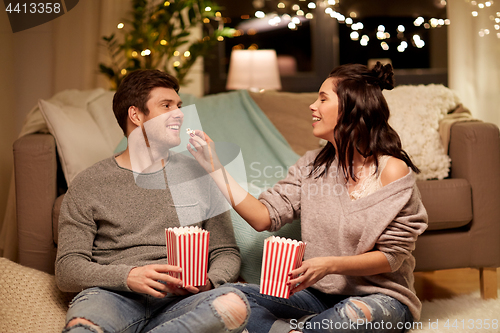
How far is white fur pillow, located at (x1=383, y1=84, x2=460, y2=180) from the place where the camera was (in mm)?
1734

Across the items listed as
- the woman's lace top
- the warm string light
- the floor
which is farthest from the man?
the warm string light

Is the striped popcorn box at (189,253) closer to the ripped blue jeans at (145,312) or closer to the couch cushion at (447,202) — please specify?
the ripped blue jeans at (145,312)

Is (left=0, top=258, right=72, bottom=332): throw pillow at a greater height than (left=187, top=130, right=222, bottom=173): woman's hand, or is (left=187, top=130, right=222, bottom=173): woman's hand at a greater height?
(left=187, top=130, right=222, bottom=173): woman's hand

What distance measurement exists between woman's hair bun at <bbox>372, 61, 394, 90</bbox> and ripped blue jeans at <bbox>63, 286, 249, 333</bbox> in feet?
2.25

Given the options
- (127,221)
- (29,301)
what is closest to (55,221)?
(29,301)

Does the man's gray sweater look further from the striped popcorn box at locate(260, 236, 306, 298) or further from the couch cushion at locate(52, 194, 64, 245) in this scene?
the couch cushion at locate(52, 194, 64, 245)

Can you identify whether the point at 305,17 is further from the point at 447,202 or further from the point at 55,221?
the point at 55,221

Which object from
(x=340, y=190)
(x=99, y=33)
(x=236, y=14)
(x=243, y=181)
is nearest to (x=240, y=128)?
(x=243, y=181)

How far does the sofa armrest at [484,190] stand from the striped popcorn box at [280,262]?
99cm

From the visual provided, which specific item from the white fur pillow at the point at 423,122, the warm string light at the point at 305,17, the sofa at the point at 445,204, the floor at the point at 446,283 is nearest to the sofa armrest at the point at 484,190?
the sofa at the point at 445,204

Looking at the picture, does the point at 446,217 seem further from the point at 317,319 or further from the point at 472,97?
the point at 472,97

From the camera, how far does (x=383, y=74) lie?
122 cm

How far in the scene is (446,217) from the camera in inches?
64.7

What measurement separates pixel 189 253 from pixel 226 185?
269mm
